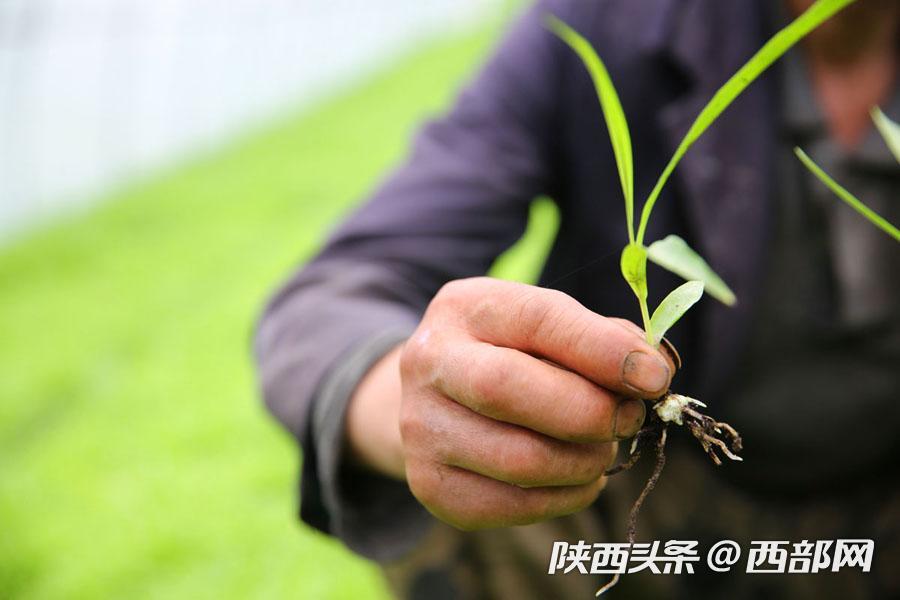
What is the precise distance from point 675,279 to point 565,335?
0.46 m

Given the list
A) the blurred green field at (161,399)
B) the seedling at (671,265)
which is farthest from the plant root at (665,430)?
the blurred green field at (161,399)

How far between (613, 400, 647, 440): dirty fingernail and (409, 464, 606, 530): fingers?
2.2 inches

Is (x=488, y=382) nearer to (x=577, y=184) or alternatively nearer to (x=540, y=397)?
(x=540, y=397)

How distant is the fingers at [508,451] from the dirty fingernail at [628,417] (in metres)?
0.03

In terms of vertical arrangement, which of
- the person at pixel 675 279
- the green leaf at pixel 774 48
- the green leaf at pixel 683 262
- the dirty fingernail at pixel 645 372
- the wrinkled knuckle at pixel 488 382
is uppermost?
the green leaf at pixel 774 48

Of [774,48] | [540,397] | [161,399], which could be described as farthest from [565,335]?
[161,399]

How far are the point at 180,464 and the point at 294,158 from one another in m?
3.07

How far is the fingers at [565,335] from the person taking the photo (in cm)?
41

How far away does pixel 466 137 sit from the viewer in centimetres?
95

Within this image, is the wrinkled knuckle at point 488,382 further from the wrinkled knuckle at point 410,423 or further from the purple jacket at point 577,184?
the purple jacket at point 577,184

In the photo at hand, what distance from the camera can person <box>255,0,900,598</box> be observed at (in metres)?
0.81

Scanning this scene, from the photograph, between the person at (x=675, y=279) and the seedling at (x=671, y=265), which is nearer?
the seedling at (x=671, y=265)

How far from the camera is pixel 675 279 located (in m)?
0.85

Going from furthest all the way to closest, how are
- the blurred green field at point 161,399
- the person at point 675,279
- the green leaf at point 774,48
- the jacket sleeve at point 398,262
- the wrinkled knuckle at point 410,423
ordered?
1. the blurred green field at point 161,399
2. the person at point 675,279
3. the jacket sleeve at point 398,262
4. the wrinkled knuckle at point 410,423
5. the green leaf at point 774,48
